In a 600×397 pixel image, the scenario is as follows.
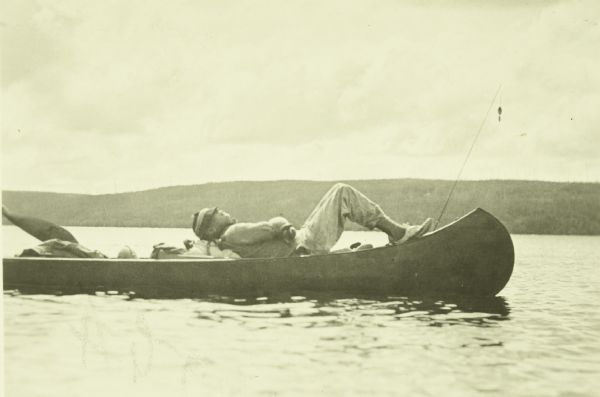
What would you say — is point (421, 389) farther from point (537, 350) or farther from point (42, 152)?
point (42, 152)

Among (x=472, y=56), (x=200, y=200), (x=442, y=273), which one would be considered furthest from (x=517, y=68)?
(x=200, y=200)

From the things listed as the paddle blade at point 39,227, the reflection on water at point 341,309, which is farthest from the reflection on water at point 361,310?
the paddle blade at point 39,227

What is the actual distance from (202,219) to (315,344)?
4.38ft

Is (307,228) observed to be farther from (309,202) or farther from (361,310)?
(361,310)

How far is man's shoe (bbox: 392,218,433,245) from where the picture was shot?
14.9ft

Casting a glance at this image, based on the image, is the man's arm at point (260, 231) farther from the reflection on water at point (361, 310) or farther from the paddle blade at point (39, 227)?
the paddle blade at point (39, 227)

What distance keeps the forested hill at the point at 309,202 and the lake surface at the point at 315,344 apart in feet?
0.47

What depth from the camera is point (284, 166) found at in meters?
4.32

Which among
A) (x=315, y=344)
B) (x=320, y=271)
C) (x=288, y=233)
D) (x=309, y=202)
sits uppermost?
(x=309, y=202)

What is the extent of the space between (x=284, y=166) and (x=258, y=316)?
2.79ft

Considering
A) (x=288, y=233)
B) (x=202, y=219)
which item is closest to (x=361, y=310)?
(x=288, y=233)

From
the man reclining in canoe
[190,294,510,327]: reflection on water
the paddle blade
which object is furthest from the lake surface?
the man reclining in canoe

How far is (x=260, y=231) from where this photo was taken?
4.72 meters

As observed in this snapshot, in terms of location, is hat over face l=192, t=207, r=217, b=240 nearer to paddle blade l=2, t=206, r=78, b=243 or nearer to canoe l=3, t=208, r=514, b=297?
canoe l=3, t=208, r=514, b=297
